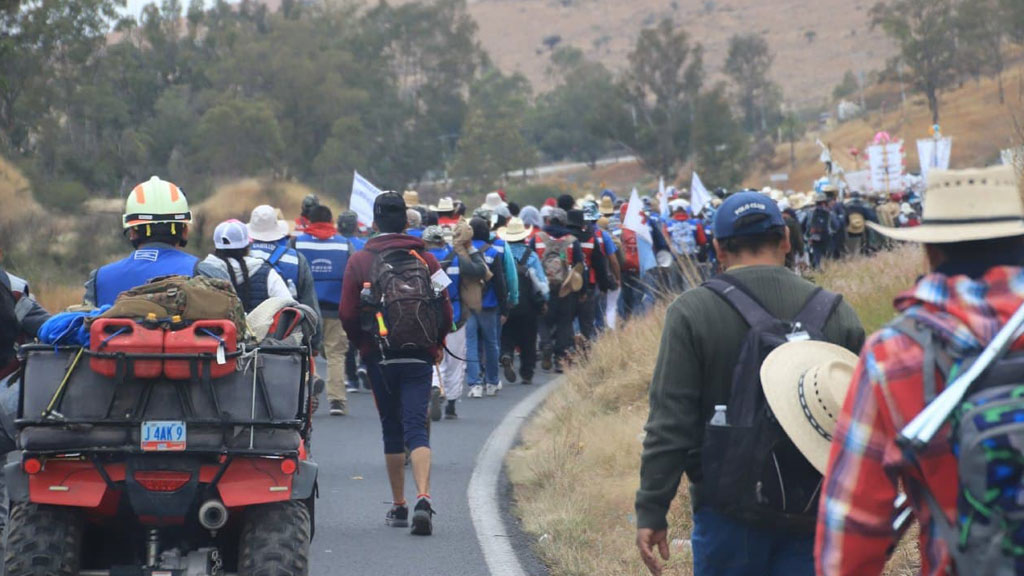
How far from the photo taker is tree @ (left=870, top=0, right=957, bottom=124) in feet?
234

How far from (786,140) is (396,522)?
265ft

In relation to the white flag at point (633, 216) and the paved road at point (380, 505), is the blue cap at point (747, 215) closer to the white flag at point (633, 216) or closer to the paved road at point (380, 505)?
the paved road at point (380, 505)

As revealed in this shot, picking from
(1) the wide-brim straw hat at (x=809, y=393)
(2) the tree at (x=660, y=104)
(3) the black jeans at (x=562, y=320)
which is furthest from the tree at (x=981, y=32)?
(1) the wide-brim straw hat at (x=809, y=393)

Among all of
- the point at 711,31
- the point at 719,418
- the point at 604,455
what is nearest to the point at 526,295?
the point at 604,455

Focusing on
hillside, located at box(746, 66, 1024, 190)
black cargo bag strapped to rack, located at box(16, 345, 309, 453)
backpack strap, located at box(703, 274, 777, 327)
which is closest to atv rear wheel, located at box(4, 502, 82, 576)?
black cargo bag strapped to rack, located at box(16, 345, 309, 453)

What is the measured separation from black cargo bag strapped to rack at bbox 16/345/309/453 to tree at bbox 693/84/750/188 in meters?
66.0

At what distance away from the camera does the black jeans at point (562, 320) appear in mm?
18391

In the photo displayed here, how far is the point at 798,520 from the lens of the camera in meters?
4.46

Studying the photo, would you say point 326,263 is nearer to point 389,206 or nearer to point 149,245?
point 389,206

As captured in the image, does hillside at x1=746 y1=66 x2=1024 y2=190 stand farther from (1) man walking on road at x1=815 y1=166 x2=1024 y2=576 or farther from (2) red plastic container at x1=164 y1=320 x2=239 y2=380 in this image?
(1) man walking on road at x1=815 y1=166 x2=1024 y2=576

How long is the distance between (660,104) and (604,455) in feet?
221

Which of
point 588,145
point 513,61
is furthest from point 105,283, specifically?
point 513,61

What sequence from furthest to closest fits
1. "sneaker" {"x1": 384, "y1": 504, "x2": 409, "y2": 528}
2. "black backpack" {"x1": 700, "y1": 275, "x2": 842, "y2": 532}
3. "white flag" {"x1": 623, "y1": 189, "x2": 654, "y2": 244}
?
"white flag" {"x1": 623, "y1": 189, "x2": 654, "y2": 244}, "sneaker" {"x1": 384, "y1": 504, "x2": 409, "y2": 528}, "black backpack" {"x1": 700, "y1": 275, "x2": 842, "y2": 532}

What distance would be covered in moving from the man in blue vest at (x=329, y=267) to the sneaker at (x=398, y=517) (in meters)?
5.30
